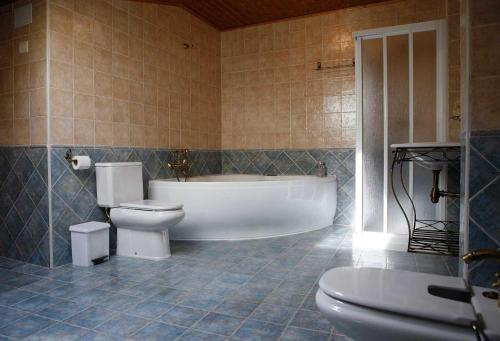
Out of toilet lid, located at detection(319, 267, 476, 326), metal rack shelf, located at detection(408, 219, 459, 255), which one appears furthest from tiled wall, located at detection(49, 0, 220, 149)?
metal rack shelf, located at detection(408, 219, 459, 255)

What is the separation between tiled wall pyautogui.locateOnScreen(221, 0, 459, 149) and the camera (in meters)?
4.26

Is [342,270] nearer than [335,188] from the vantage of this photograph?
Yes

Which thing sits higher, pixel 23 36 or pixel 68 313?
pixel 23 36

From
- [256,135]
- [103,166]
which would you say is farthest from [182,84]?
[103,166]

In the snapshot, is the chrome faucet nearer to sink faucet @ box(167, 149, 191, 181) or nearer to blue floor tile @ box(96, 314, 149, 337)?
sink faucet @ box(167, 149, 191, 181)

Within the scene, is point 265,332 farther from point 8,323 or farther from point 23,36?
point 23,36

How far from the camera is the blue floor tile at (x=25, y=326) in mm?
1687

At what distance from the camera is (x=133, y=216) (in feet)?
9.47

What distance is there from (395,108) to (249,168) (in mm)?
2251

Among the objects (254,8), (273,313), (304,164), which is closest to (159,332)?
(273,313)

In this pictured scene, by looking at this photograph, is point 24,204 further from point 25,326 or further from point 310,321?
point 310,321

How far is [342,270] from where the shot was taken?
1.20 m

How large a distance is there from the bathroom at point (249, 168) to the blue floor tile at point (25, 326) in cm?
1

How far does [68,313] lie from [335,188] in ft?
10.1
